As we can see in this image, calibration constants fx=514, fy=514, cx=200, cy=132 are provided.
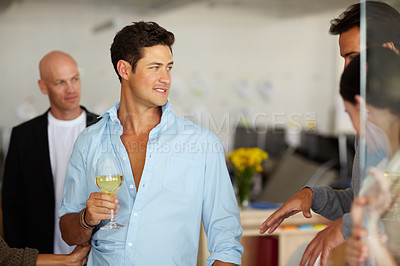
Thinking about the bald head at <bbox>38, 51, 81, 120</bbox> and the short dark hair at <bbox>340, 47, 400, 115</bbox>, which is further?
the bald head at <bbox>38, 51, 81, 120</bbox>

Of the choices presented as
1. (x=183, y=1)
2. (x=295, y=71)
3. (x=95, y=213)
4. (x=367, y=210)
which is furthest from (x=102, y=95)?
(x=295, y=71)

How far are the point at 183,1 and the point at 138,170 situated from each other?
4.45m

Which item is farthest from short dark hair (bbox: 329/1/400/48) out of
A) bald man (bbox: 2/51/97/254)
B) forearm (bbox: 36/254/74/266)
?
bald man (bbox: 2/51/97/254)

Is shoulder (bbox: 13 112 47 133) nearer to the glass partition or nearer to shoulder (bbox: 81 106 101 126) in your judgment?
shoulder (bbox: 81 106 101 126)

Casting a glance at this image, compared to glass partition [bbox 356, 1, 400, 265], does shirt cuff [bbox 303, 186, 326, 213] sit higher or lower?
lower

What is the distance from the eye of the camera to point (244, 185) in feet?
11.4

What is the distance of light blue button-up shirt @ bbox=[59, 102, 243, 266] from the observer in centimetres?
186

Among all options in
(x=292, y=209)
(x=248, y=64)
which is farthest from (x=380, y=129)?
(x=248, y=64)

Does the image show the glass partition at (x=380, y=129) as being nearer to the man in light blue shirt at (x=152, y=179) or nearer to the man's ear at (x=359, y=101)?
the man's ear at (x=359, y=101)

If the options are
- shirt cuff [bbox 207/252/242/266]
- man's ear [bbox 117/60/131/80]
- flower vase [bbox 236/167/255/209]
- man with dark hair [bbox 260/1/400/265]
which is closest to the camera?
man with dark hair [bbox 260/1/400/265]

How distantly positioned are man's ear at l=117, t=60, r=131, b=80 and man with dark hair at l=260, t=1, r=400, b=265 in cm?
76

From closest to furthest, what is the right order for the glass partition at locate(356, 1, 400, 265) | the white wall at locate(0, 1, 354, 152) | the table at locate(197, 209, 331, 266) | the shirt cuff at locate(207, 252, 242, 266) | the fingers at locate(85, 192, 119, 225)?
1. the glass partition at locate(356, 1, 400, 265)
2. the fingers at locate(85, 192, 119, 225)
3. the shirt cuff at locate(207, 252, 242, 266)
4. the table at locate(197, 209, 331, 266)
5. the white wall at locate(0, 1, 354, 152)

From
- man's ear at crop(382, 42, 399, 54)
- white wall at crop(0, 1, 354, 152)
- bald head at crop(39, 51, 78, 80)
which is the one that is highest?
white wall at crop(0, 1, 354, 152)

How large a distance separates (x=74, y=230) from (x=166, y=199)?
14.4 inches
